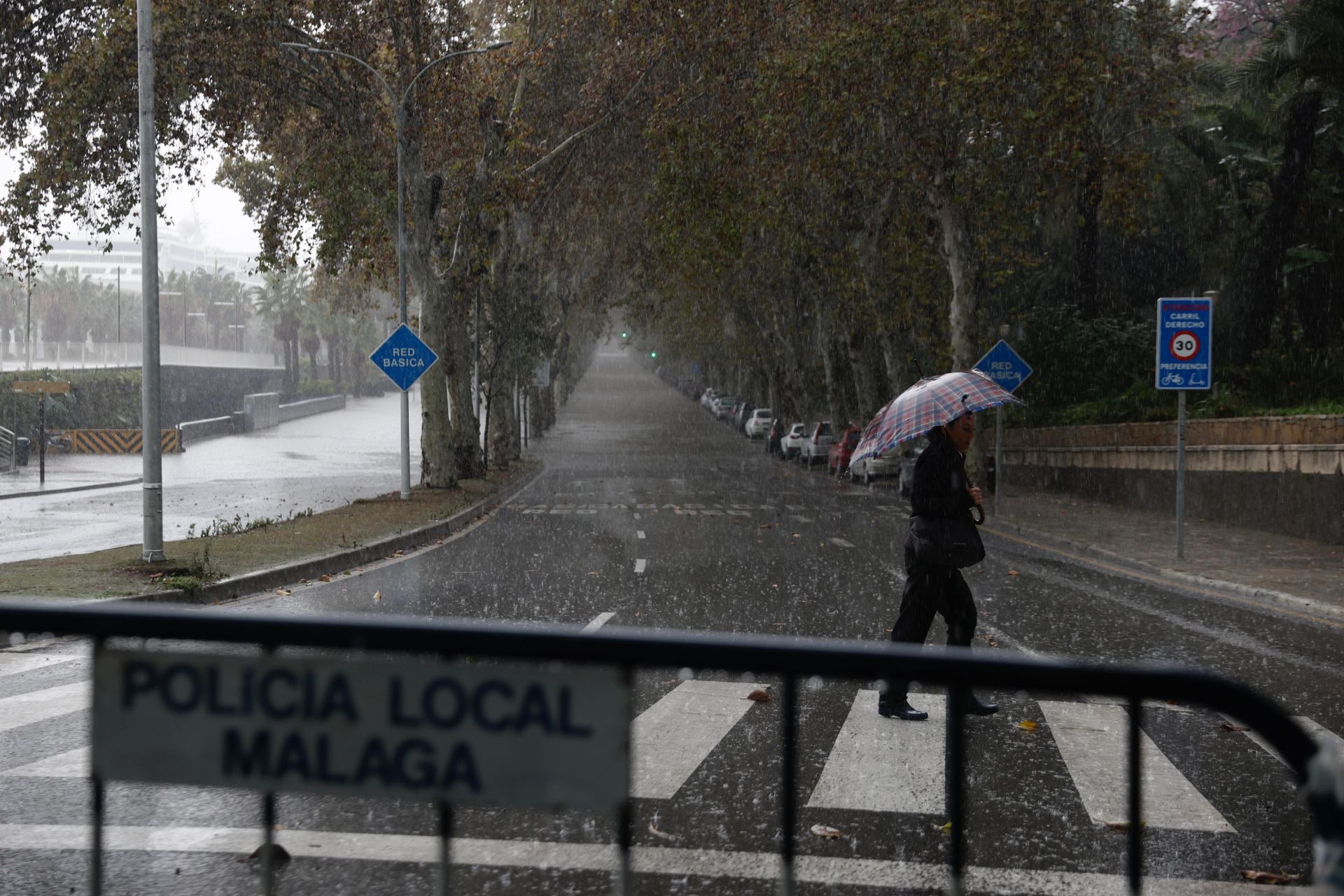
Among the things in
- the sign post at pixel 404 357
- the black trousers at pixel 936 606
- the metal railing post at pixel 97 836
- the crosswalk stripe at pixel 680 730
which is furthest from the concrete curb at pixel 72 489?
the metal railing post at pixel 97 836

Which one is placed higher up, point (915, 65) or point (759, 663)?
point (915, 65)

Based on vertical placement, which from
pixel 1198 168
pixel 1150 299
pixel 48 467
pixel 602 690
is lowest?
pixel 48 467

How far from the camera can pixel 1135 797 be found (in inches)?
106

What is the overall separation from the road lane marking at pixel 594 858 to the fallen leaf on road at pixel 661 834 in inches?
5.1

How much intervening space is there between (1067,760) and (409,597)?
846cm

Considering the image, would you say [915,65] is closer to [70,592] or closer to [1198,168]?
[1198,168]

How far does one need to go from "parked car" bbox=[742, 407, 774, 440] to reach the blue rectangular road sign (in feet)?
159

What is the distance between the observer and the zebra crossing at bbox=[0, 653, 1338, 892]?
613 centimetres

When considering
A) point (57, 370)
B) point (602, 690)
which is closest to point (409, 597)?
point (602, 690)

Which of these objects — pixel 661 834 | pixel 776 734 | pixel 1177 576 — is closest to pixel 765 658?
pixel 661 834

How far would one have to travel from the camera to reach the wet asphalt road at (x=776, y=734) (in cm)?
533

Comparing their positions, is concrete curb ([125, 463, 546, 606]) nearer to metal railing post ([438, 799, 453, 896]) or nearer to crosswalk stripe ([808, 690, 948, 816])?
crosswalk stripe ([808, 690, 948, 816])

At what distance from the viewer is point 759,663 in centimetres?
259

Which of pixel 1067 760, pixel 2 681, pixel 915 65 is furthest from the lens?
pixel 915 65
